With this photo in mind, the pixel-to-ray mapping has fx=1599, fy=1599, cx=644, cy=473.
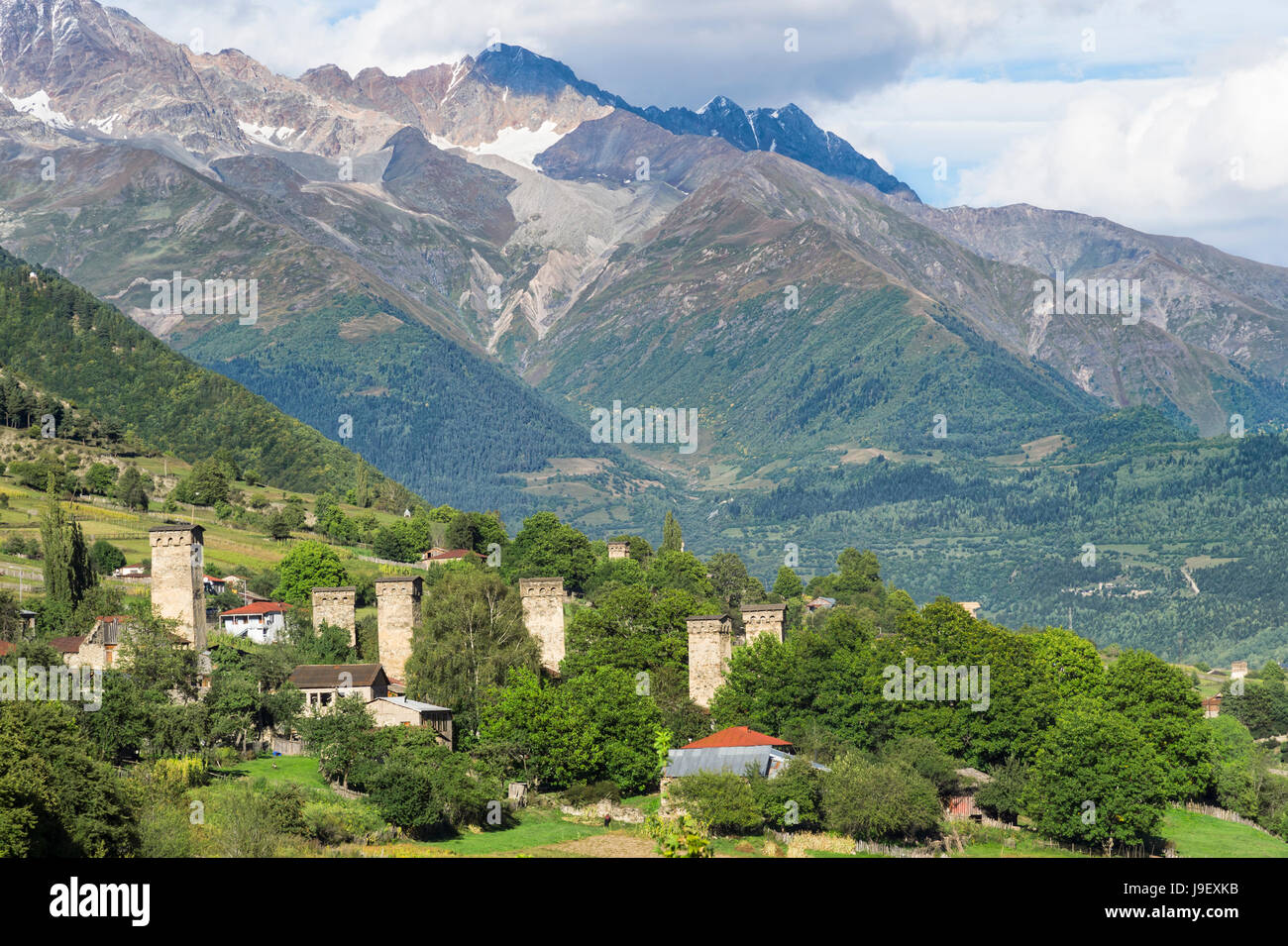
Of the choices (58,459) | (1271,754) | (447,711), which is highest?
(58,459)

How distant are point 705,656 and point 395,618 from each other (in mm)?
17469

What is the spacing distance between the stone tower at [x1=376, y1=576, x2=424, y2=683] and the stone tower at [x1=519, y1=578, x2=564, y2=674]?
6.27 m

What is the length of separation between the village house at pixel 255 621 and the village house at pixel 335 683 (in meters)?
18.4

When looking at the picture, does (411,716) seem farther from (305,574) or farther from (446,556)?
(446,556)

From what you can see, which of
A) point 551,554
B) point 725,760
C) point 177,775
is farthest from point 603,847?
point 551,554

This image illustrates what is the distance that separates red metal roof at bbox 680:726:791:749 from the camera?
72.8m

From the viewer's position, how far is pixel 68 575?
91.4m

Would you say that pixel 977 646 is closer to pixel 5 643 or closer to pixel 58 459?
pixel 5 643

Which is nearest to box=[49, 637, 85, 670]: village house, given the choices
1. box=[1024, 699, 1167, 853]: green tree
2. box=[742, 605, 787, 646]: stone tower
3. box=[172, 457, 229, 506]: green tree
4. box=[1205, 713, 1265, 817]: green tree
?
box=[742, 605, 787, 646]: stone tower

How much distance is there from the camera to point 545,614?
91.0 m

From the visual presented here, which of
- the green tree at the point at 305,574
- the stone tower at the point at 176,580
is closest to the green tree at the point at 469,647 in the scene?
the stone tower at the point at 176,580

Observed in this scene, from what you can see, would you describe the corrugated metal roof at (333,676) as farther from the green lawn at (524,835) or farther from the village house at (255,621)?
the village house at (255,621)
